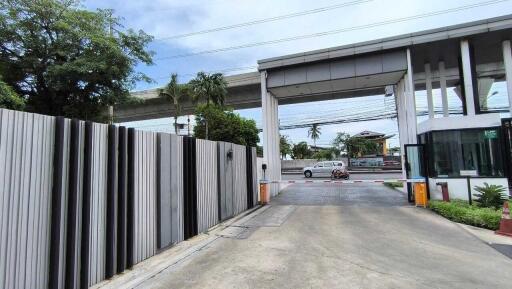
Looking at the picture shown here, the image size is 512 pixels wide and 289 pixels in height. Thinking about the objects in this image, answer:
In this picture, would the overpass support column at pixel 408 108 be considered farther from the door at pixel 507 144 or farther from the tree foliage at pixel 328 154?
the tree foliage at pixel 328 154

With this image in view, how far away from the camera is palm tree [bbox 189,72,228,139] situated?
2580 centimetres

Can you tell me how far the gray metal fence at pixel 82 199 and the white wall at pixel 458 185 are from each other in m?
9.52

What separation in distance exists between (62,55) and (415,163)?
1624cm

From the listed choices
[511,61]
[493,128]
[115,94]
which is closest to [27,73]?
[115,94]

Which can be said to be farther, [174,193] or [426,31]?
[426,31]

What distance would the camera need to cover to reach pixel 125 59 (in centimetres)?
1570

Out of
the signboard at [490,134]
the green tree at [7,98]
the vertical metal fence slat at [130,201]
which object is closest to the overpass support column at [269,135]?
the signboard at [490,134]

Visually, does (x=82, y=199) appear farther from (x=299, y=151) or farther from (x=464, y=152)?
(x=299, y=151)

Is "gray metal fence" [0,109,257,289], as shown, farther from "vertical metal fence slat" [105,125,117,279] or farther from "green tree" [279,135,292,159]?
"green tree" [279,135,292,159]

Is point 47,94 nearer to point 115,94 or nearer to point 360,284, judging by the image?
point 115,94

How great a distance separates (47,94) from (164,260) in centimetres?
1383

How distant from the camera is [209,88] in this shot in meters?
26.9

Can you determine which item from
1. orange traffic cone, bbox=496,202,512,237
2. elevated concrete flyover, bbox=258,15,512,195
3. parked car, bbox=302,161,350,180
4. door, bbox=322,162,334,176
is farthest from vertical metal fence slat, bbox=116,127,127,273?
door, bbox=322,162,334,176

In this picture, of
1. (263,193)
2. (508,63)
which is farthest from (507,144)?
(263,193)
